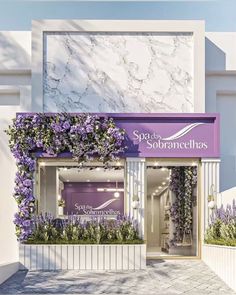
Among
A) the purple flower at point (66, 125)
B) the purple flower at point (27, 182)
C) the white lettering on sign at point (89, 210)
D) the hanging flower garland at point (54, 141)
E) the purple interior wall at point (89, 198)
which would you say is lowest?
the white lettering on sign at point (89, 210)

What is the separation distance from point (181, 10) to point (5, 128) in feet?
18.0

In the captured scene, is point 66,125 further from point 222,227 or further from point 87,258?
point 222,227

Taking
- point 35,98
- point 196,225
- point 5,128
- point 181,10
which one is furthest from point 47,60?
point 196,225

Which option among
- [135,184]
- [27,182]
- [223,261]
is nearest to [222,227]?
[223,261]

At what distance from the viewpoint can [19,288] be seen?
891cm

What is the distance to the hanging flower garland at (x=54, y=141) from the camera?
11.6 metres

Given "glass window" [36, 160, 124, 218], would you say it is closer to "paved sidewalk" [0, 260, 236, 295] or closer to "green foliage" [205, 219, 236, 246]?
"paved sidewalk" [0, 260, 236, 295]

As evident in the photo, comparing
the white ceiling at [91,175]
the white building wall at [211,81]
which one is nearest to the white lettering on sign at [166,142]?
the white ceiling at [91,175]

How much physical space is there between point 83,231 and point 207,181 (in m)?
3.20

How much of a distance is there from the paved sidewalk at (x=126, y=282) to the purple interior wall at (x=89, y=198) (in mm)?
1816

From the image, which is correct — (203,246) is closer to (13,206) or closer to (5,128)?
(13,206)

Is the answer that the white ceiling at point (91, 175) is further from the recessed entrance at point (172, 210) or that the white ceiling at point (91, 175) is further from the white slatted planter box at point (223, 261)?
the white slatted planter box at point (223, 261)

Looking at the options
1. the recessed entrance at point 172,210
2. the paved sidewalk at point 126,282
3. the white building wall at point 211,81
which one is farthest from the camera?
the white building wall at point 211,81

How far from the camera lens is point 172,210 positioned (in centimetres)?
1318
